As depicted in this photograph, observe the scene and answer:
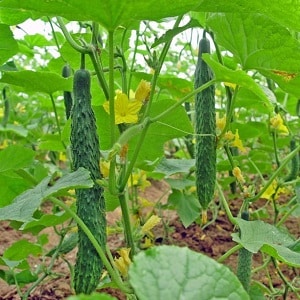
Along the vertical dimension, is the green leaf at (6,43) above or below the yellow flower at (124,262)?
above

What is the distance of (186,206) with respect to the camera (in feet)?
6.87

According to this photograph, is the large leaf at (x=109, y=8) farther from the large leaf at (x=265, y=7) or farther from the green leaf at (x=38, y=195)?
the green leaf at (x=38, y=195)

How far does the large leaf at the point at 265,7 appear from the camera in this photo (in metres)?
1.05

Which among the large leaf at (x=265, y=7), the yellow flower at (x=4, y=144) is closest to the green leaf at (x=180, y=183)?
the large leaf at (x=265, y=7)

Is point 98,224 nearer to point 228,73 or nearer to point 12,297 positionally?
point 228,73

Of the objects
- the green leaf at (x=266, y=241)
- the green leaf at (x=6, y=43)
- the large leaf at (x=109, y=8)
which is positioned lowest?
the green leaf at (x=266, y=241)

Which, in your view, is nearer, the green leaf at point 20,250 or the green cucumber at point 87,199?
the green cucumber at point 87,199

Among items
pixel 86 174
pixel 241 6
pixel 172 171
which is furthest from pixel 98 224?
pixel 172 171

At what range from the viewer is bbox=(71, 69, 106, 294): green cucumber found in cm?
111

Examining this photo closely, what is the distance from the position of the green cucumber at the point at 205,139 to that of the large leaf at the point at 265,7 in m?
0.30

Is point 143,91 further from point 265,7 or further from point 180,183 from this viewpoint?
point 180,183

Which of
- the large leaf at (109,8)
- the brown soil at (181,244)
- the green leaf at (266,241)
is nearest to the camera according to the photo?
the large leaf at (109,8)

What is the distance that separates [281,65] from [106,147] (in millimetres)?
532

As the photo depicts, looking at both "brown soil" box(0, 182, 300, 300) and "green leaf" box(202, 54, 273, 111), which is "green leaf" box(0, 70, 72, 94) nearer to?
"green leaf" box(202, 54, 273, 111)
